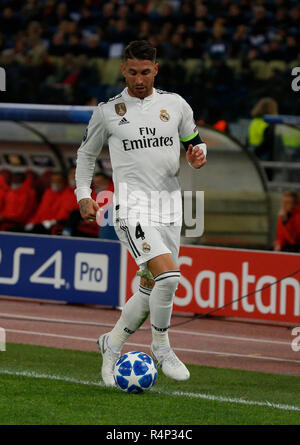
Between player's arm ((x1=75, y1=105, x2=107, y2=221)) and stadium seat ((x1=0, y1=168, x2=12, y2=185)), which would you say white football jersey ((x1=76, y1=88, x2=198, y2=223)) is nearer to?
player's arm ((x1=75, y1=105, x2=107, y2=221))

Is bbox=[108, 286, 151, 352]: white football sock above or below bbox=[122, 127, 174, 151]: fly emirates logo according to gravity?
below

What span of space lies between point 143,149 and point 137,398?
1.71 metres

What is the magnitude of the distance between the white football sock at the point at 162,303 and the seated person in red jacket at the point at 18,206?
789 cm

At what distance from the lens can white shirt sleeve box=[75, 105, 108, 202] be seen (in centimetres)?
730

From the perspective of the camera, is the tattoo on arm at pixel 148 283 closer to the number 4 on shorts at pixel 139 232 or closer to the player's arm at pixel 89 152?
the number 4 on shorts at pixel 139 232

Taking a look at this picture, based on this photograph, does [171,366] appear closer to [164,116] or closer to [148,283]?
[148,283]

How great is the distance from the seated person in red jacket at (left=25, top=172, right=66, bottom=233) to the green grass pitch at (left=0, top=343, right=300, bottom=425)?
5.63 metres

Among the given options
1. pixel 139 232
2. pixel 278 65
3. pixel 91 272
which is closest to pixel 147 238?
pixel 139 232

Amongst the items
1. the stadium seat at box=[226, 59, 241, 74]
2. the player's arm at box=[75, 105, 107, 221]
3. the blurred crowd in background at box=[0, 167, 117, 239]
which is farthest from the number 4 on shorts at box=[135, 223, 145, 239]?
the stadium seat at box=[226, 59, 241, 74]

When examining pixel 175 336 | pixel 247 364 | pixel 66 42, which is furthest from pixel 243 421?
pixel 66 42

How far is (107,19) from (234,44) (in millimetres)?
4352

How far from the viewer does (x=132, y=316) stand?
23.9 ft

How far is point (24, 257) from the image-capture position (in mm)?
12477
